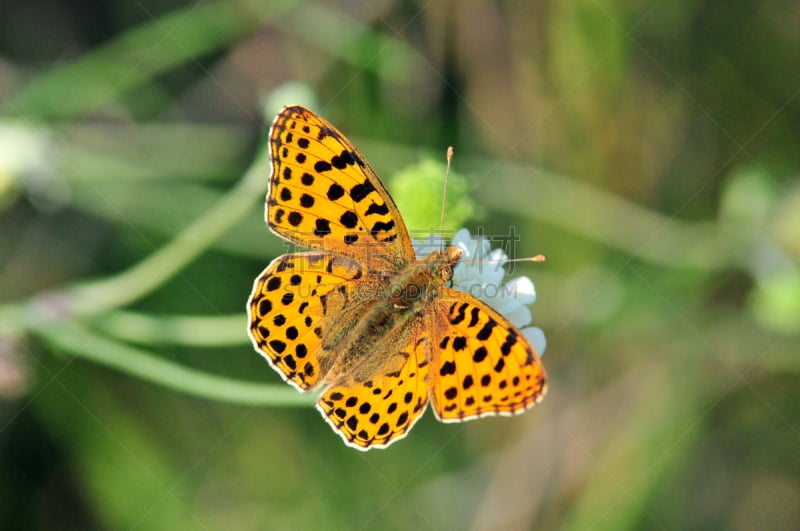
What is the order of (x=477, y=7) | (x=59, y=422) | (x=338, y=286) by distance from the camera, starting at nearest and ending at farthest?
(x=338, y=286) → (x=59, y=422) → (x=477, y=7)

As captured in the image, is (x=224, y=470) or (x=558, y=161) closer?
(x=224, y=470)

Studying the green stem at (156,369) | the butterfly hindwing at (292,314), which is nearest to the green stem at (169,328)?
the green stem at (156,369)

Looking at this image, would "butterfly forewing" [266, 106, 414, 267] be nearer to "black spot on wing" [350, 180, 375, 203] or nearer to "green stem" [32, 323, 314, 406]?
"black spot on wing" [350, 180, 375, 203]

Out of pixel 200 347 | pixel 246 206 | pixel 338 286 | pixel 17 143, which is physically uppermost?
pixel 338 286

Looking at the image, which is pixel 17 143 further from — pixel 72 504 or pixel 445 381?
pixel 445 381

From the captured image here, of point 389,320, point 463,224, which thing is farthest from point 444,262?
point 463,224

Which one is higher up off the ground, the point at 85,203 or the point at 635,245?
the point at 635,245

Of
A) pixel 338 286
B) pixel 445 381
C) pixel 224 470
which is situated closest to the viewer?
pixel 445 381

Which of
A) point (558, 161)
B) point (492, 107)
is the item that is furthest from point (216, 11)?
point (558, 161)
